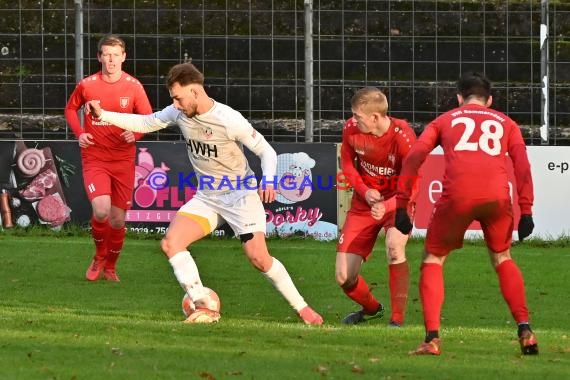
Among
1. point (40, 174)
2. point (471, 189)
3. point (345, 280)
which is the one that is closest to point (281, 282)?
point (345, 280)

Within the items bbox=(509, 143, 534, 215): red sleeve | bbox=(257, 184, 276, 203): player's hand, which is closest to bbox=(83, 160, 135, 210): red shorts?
bbox=(257, 184, 276, 203): player's hand

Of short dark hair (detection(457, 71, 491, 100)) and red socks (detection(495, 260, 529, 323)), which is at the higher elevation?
short dark hair (detection(457, 71, 491, 100))

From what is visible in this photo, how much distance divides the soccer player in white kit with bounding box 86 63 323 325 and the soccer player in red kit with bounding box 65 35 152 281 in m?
2.95

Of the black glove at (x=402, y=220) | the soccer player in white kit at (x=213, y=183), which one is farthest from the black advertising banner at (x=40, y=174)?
the black glove at (x=402, y=220)

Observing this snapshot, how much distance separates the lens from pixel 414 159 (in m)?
9.03

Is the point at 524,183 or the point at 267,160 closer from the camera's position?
the point at 524,183

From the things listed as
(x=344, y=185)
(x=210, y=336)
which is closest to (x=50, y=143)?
(x=344, y=185)

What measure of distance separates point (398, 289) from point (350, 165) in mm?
1011

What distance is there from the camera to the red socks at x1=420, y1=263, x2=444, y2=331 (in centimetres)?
897

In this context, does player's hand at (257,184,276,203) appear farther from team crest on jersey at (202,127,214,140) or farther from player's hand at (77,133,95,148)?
player's hand at (77,133,95,148)

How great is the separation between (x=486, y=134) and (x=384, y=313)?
3.83 m

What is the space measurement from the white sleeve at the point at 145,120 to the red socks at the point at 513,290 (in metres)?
3.09

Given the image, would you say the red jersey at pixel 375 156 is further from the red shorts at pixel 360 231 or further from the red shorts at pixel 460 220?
the red shorts at pixel 460 220

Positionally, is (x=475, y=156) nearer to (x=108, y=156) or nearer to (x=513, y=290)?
(x=513, y=290)
